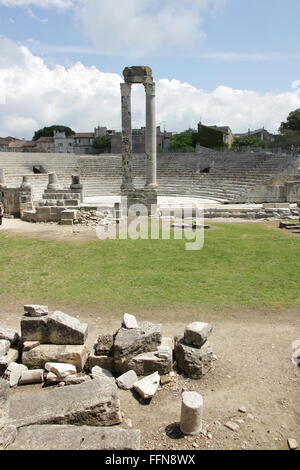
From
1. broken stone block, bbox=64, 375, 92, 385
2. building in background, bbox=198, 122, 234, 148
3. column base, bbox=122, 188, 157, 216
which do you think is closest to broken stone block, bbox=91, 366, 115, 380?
broken stone block, bbox=64, 375, 92, 385

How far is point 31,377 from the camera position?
507cm

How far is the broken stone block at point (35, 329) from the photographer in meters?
5.56

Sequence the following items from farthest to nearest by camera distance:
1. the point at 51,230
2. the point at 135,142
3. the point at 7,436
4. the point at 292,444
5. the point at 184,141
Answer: the point at 184,141, the point at 135,142, the point at 51,230, the point at 292,444, the point at 7,436

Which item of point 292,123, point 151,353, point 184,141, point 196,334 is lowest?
point 151,353

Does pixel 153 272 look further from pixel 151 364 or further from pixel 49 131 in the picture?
pixel 49 131

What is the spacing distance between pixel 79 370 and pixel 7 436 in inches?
69.7

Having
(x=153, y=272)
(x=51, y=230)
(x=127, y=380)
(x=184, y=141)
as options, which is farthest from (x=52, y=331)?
(x=184, y=141)

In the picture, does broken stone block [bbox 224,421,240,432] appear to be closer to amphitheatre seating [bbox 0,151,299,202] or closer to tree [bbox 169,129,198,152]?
amphitheatre seating [bbox 0,151,299,202]

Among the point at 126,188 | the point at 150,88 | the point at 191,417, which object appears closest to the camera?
the point at 191,417

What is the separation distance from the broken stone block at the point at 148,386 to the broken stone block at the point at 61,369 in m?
0.92

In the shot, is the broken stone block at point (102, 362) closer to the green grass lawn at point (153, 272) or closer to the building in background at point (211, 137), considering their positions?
the green grass lawn at point (153, 272)

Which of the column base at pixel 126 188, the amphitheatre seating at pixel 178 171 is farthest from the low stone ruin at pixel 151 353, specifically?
the amphitheatre seating at pixel 178 171
